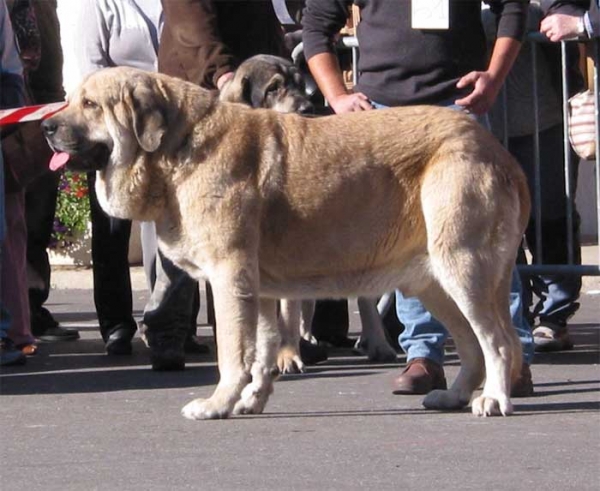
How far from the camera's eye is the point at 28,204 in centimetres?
1000

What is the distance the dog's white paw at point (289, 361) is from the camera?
7754mm

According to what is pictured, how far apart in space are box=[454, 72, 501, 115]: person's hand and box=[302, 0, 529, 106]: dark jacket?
0.21 ft

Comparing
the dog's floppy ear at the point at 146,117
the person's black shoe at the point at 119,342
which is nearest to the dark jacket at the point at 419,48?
the dog's floppy ear at the point at 146,117

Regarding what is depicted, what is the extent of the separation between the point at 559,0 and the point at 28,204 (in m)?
3.68

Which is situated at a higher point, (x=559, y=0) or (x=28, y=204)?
(x=559, y=0)

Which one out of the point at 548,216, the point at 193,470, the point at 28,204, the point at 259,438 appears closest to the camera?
the point at 193,470

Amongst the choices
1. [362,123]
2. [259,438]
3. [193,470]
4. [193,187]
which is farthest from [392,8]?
[193,470]

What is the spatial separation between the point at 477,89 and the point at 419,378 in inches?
51.1

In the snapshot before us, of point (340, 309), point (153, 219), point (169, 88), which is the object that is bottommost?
point (340, 309)

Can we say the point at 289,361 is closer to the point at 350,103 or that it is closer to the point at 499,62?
the point at 350,103

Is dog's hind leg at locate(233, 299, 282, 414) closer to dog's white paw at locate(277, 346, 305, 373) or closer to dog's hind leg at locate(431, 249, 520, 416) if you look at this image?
dog's hind leg at locate(431, 249, 520, 416)

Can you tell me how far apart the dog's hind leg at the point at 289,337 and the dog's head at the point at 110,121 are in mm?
1648

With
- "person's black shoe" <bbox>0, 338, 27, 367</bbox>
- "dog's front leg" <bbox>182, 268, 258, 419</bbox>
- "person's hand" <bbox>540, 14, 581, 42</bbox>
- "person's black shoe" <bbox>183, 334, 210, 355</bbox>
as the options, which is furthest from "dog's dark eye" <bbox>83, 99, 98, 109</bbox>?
"person's hand" <bbox>540, 14, 581, 42</bbox>

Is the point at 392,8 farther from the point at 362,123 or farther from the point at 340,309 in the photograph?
the point at 340,309
